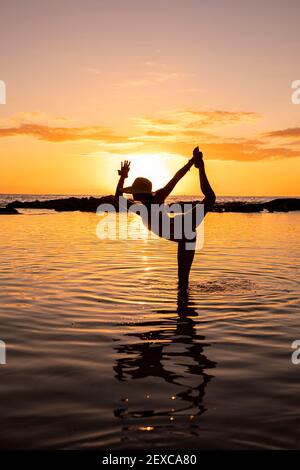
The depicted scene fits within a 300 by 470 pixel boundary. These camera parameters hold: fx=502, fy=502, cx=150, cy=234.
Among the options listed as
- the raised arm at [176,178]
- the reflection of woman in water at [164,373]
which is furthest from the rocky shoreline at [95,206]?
the reflection of woman in water at [164,373]

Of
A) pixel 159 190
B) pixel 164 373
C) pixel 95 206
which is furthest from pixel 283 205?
pixel 164 373

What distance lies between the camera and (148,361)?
21.4 ft

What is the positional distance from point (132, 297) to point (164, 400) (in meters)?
5.55

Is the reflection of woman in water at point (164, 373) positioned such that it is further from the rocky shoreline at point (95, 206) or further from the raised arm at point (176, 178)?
the rocky shoreline at point (95, 206)

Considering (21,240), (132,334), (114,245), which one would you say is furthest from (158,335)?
(21,240)

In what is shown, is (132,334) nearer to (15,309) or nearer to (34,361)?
(34,361)

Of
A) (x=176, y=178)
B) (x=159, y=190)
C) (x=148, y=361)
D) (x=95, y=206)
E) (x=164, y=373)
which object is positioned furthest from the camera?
(x=95, y=206)

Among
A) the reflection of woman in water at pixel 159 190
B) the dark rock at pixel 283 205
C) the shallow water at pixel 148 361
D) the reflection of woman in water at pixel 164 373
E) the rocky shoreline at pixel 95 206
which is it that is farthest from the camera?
the dark rock at pixel 283 205

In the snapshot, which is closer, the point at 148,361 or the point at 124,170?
the point at 148,361

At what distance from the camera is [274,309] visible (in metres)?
9.60

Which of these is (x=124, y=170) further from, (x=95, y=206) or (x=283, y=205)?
(x=283, y=205)

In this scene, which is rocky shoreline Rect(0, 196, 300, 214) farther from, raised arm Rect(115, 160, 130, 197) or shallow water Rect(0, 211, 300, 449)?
raised arm Rect(115, 160, 130, 197)

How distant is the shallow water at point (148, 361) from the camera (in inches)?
179

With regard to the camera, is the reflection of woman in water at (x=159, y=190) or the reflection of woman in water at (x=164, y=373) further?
the reflection of woman in water at (x=159, y=190)
